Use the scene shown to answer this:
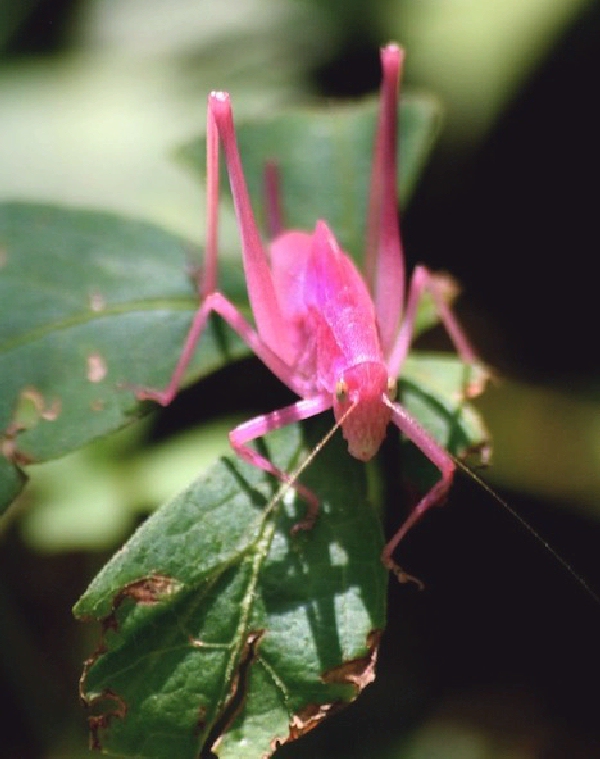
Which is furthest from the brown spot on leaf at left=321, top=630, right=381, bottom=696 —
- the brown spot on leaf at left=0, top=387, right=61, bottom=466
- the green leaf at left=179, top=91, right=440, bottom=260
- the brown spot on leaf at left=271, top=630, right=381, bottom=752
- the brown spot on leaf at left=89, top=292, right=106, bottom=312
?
the green leaf at left=179, top=91, right=440, bottom=260

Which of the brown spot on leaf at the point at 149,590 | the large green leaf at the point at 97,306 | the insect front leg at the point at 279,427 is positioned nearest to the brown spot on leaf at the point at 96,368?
the large green leaf at the point at 97,306

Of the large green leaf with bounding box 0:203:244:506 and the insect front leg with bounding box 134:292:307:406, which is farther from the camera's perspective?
the insect front leg with bounding box 134:292:307:406

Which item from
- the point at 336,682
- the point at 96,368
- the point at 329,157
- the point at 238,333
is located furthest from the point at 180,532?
the point at 329,157

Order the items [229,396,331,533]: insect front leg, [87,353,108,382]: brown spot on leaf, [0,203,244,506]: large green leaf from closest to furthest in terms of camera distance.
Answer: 1. [229,396,331,533]: insect front leg
2. [0,203,244,506]: large green leaf
3. [87,353,108,382]: brown spot on leaf

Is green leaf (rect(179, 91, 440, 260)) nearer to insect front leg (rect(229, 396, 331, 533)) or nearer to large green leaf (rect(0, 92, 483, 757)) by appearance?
large green leaf (rect(0, 92, 483, 757))

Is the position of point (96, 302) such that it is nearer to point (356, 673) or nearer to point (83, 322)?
point (83, 322)

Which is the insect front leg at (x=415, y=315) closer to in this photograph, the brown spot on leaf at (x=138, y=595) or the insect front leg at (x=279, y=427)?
the insect front leg at (x=279, y=427)

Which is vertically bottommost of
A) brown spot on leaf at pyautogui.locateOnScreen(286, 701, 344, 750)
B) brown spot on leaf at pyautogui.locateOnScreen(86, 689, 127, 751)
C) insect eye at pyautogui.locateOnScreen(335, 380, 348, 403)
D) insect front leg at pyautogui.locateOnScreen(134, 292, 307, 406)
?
brown spot on leaf at pyautogui.locateOnScreen(286, 701, 344, 750)
